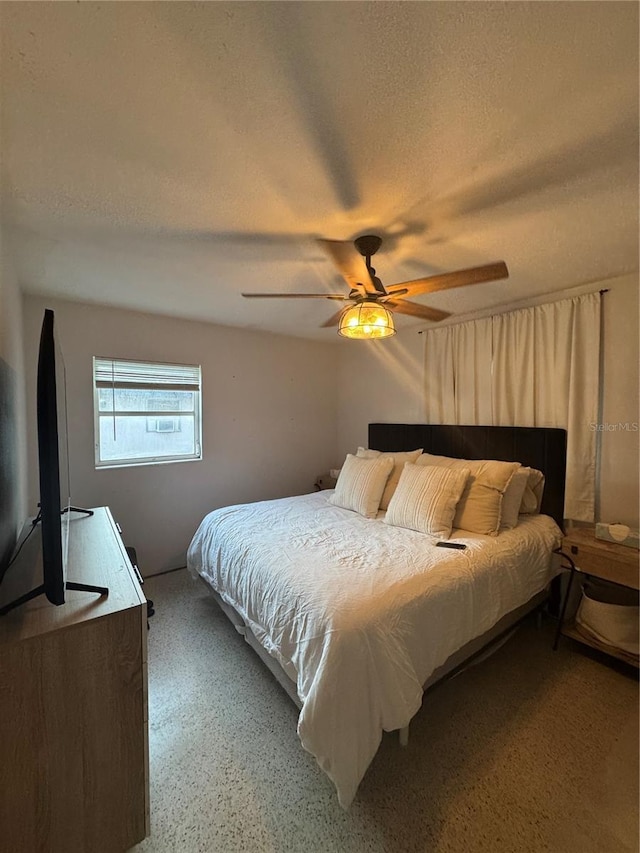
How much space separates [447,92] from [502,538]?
2.14 meters

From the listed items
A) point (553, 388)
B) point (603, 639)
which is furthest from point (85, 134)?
point (603, 639)

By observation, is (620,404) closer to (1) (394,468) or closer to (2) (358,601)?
(1) (394,468)

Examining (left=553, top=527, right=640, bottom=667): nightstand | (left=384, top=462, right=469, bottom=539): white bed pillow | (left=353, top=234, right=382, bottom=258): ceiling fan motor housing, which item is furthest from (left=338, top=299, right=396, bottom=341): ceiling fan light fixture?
(left=553, top=527, right=640, bottom=667): nightstand

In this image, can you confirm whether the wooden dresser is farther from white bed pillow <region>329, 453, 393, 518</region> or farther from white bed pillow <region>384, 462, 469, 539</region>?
white bed pillow <region>329, 453, 393, 518</region>

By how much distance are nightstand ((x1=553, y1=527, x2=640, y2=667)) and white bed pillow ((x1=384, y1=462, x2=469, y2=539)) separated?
0.75m

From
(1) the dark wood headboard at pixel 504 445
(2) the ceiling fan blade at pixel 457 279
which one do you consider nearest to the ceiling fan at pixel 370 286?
(2) the ceiling fan blade at pixel 457 279

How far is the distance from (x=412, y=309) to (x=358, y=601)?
172 centimetres

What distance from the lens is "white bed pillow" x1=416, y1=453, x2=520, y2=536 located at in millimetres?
2223

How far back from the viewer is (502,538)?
2127 millimetres

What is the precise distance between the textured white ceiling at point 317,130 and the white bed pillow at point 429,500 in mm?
1400

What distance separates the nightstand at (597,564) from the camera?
193 centimetres

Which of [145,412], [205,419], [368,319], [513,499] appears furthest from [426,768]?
[145,412]

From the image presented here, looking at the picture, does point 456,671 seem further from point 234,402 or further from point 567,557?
point 234,402

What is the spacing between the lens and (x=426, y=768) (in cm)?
147
